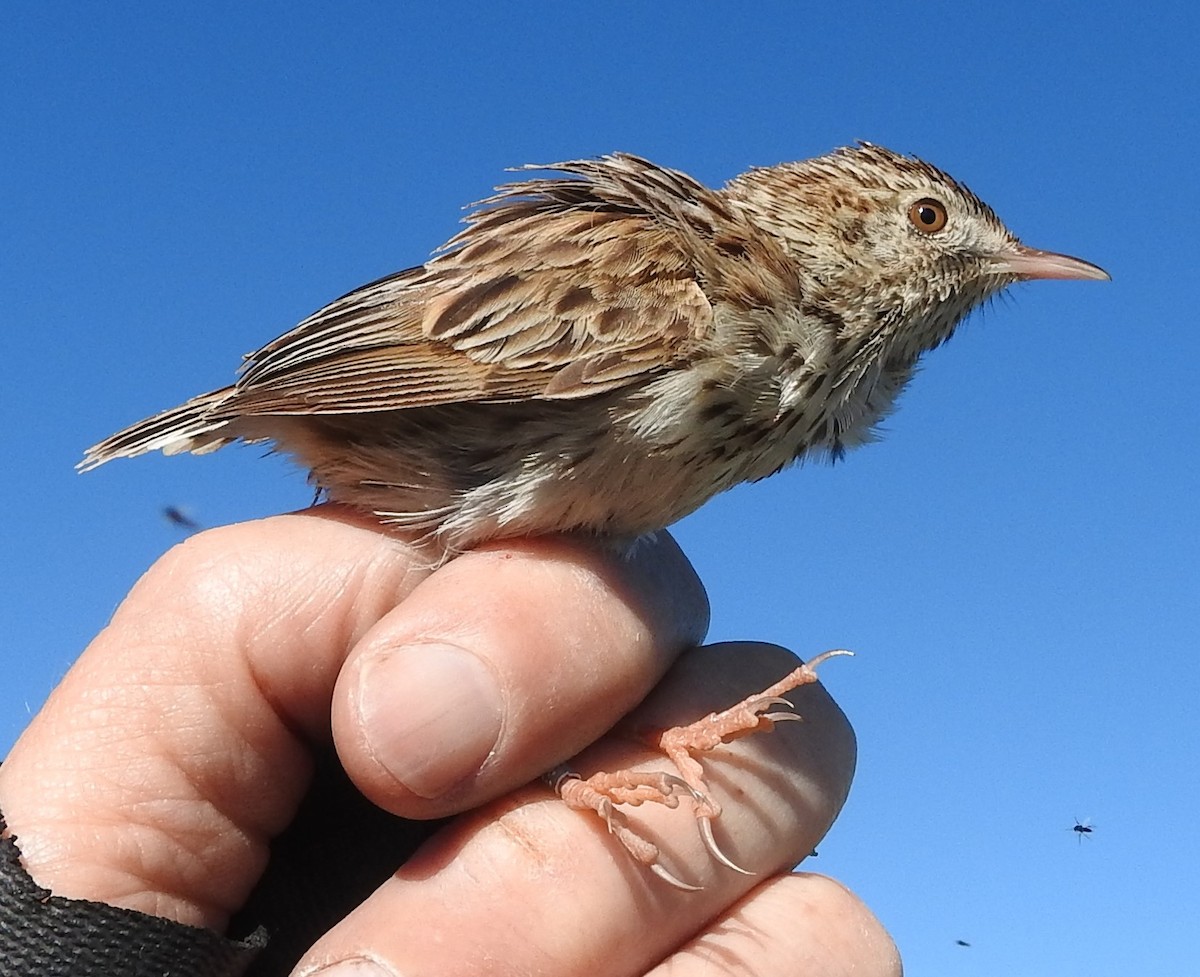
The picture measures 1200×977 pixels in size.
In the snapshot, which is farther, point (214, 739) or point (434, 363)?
point (434, 363)

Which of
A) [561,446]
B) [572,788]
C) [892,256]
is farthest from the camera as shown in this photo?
[892,256]

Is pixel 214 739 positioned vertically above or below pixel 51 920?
above

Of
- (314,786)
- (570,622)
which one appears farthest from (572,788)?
(314,786)

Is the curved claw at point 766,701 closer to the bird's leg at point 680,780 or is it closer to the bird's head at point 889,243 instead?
the bird's leg at point 680,780

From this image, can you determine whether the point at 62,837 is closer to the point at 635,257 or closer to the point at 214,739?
the point at 214,739

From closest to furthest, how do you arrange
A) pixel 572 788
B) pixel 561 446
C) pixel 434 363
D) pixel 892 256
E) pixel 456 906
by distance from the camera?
pixel 456 906, pixel 572 788, pixel 561 446, pixel 434 363, pixel 892 256

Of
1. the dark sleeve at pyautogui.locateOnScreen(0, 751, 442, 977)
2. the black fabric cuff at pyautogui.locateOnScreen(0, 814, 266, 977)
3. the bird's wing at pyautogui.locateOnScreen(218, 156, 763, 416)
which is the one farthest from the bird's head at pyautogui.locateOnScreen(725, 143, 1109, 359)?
the black fabric cuff at pyautogui.locateOnScreen(0, 814, 266, 977)

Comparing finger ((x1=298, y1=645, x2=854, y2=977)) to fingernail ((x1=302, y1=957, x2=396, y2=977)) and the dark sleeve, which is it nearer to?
fingernail ((x1=302, y1=957, x2=396, y2=977))

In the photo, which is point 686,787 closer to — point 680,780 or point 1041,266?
point 680,780
